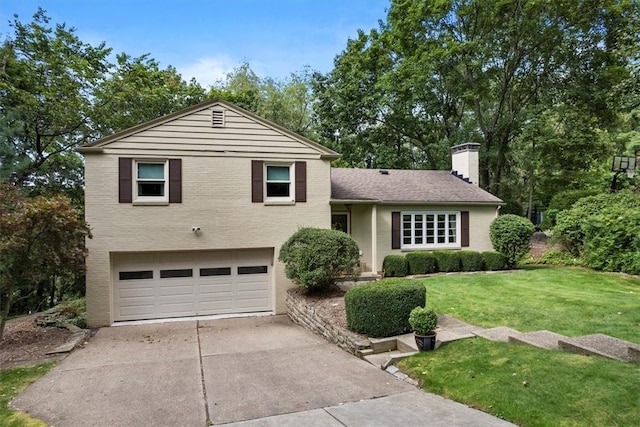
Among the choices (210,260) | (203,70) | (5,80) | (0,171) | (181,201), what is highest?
(203,70)

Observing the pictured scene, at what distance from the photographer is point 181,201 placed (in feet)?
40.3

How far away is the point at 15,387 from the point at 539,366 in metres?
8.19

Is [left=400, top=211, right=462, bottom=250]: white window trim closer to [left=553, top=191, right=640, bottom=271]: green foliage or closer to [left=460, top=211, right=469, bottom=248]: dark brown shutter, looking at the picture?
[left=460, top=211, right=469, bottom=248]: dark brown shutter

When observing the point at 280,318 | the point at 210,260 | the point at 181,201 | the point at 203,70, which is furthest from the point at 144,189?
the point at 203,70

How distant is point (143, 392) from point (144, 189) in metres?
7.59

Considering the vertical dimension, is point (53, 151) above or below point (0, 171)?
above

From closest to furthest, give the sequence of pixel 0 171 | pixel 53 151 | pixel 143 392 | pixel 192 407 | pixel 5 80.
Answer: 1. pixel 192 407
2. pixel 143 392
3. pixel 0 171
4. pixel 5 80
5. pixel 53 151

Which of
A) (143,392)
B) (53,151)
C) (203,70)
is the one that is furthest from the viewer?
(203,70)

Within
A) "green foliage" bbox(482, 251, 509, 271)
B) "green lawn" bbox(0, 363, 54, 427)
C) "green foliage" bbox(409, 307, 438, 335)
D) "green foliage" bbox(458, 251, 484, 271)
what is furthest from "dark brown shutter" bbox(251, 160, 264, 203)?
"green foliage" bbox(482, 251, 509, 271)

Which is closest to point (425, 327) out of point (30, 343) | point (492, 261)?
point (30, 343)

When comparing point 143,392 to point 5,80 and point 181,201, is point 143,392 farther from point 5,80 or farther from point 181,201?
point 5,80

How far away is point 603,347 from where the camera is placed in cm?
632

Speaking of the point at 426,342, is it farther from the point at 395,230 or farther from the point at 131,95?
the point at 131,95

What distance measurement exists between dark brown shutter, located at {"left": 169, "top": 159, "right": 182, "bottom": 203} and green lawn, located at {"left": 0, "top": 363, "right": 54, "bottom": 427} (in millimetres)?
5711
